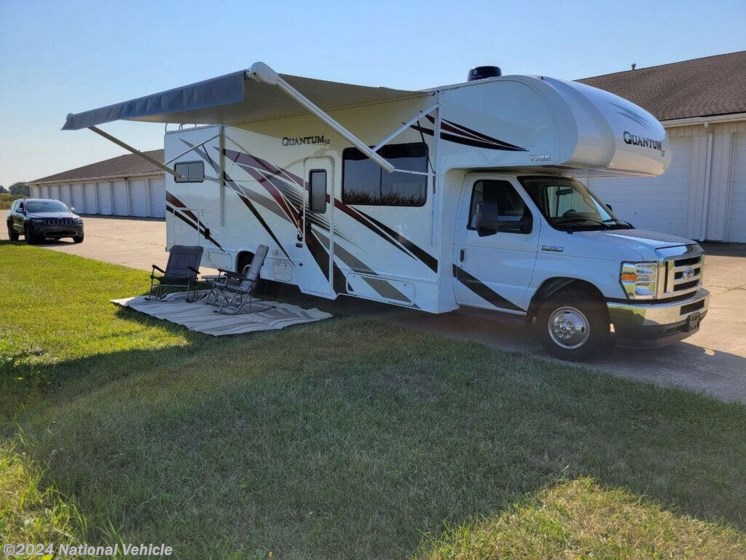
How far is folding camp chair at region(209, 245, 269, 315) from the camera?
8.57 meters

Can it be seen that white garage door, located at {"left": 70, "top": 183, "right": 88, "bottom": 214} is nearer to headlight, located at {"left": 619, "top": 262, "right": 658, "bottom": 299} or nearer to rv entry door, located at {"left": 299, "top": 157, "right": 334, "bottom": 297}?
rv entry door, located at {"left": 299, "top": 157, "right": 334, "bottom": 297}

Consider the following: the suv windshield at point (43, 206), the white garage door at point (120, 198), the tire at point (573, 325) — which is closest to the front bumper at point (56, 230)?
the suv windshield at point (43, 206)

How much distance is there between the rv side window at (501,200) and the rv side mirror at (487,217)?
127mm

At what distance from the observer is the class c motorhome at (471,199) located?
5941 millimetres

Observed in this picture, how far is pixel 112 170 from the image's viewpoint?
148 ft

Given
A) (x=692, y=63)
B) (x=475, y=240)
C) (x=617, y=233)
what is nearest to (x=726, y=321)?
(x=617, y=233)

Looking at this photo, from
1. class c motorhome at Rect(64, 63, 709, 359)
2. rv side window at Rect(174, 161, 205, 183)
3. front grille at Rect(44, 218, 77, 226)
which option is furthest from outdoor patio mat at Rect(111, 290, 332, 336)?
front grille at Rect(44, 218, 77, 226)

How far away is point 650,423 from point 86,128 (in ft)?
26.0

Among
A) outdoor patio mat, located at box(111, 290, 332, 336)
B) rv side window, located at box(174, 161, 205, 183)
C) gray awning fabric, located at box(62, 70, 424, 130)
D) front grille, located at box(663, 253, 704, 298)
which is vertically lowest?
outdoor patio mat, located at box(111, 290, 332, 336)

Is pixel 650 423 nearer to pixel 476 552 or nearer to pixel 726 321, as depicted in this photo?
pixel 476 552

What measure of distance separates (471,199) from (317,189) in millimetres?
2442

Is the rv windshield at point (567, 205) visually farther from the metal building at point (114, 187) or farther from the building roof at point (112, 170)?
the building roof at point (112, 170)

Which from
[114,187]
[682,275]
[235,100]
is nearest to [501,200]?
[682,275]

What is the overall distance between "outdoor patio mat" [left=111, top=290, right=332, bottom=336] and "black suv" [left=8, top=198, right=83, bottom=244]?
12.5 metres
